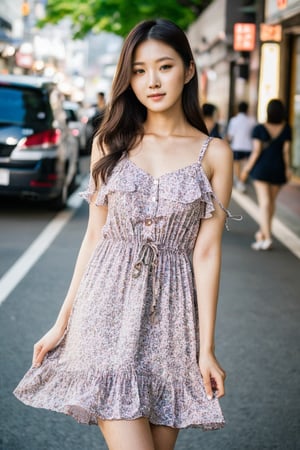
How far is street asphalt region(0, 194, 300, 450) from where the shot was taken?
4.25m

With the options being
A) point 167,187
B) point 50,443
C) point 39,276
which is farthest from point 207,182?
point 39,276

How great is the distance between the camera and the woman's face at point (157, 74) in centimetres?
283

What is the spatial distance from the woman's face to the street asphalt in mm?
1903

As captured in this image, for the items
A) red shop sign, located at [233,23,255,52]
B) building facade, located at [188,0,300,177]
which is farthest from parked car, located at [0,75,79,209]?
red shop sign, located at [233,23,255,52]

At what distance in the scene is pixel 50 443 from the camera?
4.12 meters

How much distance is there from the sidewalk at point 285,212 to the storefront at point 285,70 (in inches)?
114

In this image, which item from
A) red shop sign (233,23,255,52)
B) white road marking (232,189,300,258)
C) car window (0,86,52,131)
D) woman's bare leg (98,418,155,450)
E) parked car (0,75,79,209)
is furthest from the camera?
red shop sign (233,23,255,52)

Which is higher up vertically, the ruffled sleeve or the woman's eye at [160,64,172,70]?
the woman's eye at [160,64,172,70]

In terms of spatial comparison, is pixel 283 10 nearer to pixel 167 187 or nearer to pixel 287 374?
pixel 287 374

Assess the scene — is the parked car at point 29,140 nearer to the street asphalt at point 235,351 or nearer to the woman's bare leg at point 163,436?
the street asphalt at point 235,351

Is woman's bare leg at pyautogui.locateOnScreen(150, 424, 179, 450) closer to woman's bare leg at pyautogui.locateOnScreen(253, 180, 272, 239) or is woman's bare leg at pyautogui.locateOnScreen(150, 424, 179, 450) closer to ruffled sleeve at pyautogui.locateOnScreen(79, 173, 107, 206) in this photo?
ruffled sleeve at pyautogui.locateOnScreen(79, 173, 107, 206)

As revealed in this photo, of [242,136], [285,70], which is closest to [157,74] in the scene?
[242,136]

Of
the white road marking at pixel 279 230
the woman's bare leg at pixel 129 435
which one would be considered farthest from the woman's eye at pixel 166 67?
the white road marking at pixel 279 230

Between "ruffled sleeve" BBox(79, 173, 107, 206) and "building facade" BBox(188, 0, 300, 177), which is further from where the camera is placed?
"building facade" BBox(188, 0, 300, 177)
